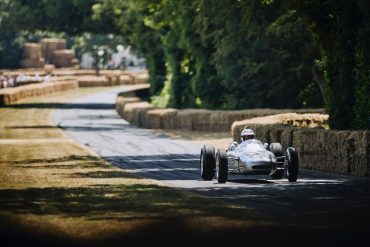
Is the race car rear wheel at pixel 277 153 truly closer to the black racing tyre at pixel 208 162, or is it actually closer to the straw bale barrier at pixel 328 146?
the black racing tyre at pixel 208 162

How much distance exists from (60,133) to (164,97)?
22.7 meters

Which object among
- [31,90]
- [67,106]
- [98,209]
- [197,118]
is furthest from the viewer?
[31,90]

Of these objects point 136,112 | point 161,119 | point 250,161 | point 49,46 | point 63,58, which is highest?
point 49,46

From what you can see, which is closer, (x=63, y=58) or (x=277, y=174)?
(x=277, y=174)

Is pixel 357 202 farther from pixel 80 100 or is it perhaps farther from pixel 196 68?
pixel 80 100

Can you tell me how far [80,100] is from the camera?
85.6 m

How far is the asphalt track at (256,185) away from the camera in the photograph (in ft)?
55.2

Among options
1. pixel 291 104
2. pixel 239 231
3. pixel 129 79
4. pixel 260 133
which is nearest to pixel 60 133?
pixel 291 104

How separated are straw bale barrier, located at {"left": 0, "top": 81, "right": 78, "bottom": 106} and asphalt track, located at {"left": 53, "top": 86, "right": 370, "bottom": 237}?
31669mm

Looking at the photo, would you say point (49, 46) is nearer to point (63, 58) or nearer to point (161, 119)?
point (63, 58)

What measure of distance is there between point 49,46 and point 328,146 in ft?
428

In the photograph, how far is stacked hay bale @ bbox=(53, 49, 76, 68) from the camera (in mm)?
155500

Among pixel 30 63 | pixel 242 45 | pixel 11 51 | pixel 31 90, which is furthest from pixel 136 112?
pixel 30 63

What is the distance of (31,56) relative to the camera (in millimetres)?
144750
